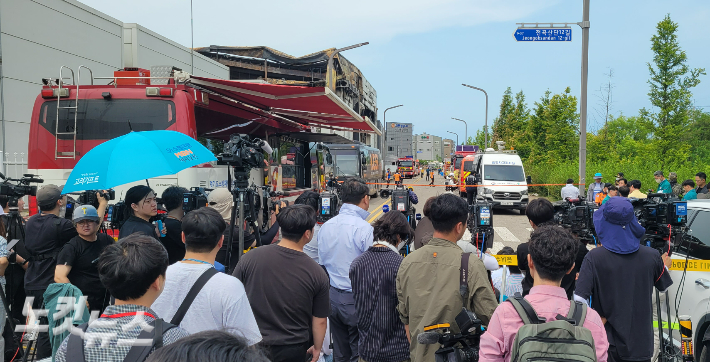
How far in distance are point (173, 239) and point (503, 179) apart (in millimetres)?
17513

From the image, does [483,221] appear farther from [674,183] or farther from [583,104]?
[674,183]

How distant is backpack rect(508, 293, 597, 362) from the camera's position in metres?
2.03

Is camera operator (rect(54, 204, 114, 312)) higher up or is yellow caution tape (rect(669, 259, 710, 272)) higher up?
camera operator (rect(54, 204, 114, 312))

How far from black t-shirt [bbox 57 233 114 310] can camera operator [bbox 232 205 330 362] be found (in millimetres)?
1720

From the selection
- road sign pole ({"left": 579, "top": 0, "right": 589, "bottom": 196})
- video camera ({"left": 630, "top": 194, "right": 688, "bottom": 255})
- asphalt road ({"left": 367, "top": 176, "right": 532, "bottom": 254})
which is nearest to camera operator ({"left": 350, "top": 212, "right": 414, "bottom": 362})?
video camera ({"left": 630, "top": 194, "right": 688, "bottom": 255})

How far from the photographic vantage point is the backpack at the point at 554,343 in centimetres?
203

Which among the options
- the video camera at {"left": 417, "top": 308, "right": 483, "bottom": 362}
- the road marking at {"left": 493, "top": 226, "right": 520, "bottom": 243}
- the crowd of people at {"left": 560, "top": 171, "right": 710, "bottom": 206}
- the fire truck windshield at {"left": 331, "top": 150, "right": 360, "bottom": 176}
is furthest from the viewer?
the fire truck windshield at {"left": 331, "top": 150, "right": 360, "bottom": 176}

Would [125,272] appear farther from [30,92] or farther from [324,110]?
[30,92]

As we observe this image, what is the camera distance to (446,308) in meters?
3.02

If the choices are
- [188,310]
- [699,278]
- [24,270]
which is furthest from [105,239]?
[699,278]

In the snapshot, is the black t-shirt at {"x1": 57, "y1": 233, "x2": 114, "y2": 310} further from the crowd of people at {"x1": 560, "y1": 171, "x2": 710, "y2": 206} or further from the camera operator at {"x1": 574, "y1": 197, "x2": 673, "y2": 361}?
the crowd of people at {"x1": 560, "y1": 171, "x2": 710, "y2": 206}

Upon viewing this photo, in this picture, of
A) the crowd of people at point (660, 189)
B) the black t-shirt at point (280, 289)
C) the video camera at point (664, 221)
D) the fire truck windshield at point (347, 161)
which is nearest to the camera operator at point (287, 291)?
the black t-shirt at point (280, 289)

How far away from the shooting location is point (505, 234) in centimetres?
1470

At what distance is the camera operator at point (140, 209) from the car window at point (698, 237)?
5.21m
